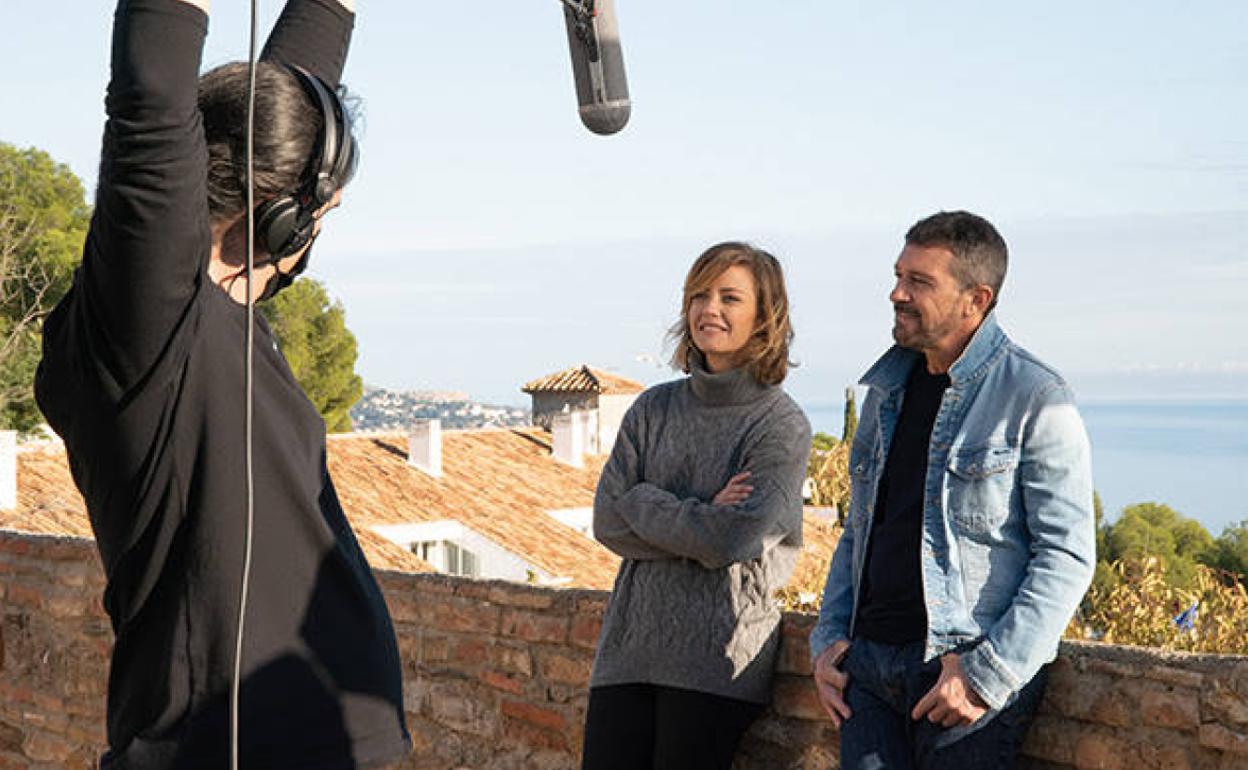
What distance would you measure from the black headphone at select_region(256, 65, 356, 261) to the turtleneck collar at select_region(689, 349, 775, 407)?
1.89 m

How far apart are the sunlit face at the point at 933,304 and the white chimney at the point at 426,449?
24.6 meters

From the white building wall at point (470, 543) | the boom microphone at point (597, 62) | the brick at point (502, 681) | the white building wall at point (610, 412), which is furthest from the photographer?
the white building wall at point (610, 412)

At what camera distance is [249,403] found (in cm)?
133

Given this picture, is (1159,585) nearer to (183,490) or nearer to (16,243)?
(183,490)

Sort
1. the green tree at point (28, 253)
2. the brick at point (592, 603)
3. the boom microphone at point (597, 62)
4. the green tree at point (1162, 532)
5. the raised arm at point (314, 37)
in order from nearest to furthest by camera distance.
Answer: the raised arm at point (314, 37) → the boom microphone at point (597, 62) → the brick at point (592, 603) → the green tree at point (1162, 532) → the green tree at point (28, 253)

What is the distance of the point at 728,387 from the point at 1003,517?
83 cm

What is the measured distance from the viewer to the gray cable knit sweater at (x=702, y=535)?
309 centimetres

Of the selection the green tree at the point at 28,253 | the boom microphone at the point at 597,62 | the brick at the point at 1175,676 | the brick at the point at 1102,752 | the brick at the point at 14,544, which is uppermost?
the green tree at the point at 28,253

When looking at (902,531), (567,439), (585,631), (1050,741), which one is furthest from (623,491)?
(567,439)

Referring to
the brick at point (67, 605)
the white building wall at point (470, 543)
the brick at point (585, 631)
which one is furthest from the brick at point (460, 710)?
the white building wall at point (470, 543)

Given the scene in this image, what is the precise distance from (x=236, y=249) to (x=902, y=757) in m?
1.68

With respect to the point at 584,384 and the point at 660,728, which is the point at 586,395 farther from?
the point at 660,728

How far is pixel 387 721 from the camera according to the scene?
1.48m

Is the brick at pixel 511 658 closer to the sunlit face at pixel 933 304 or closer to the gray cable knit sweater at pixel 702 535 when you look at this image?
the gray cable knit sweater at pixel 702 535
